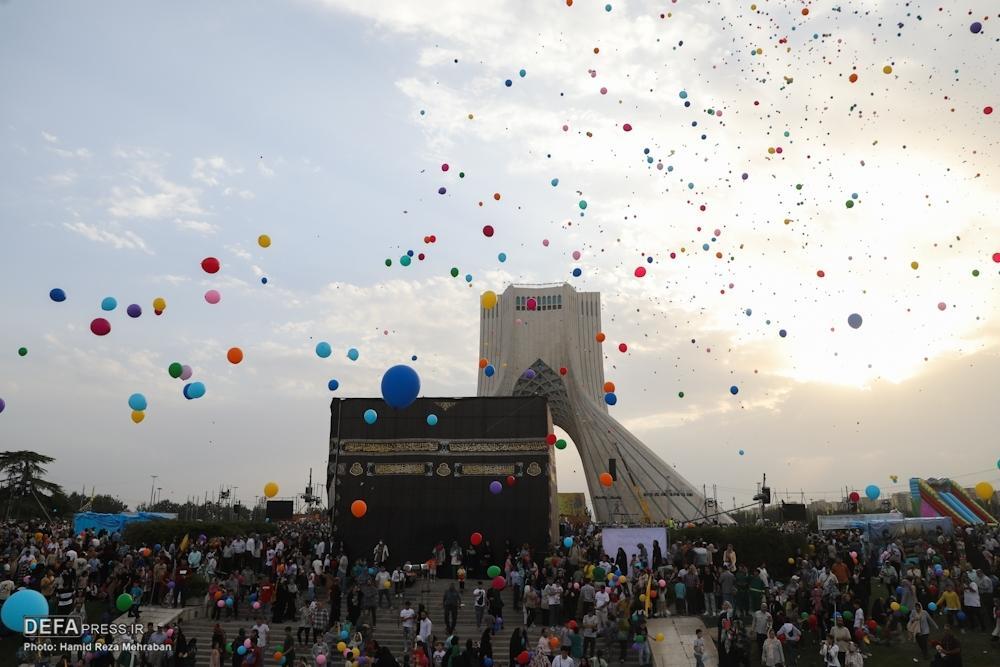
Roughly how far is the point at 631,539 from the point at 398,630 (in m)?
7.05

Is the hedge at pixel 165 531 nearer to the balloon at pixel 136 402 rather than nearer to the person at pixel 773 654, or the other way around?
the balloon at pixel 136 402

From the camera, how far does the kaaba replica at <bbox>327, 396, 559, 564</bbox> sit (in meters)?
23.0

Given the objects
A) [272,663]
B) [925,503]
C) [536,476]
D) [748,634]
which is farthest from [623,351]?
[925,503]

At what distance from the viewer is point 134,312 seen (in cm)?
1622

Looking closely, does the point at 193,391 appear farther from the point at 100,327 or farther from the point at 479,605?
the point at 479,605

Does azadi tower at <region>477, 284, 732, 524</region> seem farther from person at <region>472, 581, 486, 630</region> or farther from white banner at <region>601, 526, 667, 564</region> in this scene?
person at <region>472, 581, 486, 630</region>

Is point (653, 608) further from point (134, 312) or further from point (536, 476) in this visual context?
point (134, 312)

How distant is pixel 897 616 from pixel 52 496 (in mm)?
42019

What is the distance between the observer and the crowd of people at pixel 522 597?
1450 cm

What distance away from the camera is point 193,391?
1673 cm

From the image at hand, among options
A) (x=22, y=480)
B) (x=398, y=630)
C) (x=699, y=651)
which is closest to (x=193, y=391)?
(x=398, y=630)

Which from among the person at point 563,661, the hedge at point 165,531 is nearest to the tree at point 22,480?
the hedge at point 165,531

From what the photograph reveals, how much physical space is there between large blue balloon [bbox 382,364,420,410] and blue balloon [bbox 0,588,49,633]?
20.9 feet

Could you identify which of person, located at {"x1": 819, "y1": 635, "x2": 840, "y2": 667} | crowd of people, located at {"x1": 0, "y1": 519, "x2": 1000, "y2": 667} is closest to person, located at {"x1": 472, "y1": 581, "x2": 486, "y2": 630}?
crowd of people, located at {"x1": 0, "y1": 519, "x2": 1000, "y2": 667}
